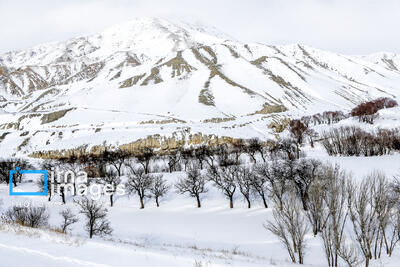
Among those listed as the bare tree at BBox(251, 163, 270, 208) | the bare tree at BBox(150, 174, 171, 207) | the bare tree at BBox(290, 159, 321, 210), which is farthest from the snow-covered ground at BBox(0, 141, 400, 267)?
the bare tree at BBox(290, 159, 321, 210)

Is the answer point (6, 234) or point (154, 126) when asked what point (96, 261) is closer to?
point (6, 234)

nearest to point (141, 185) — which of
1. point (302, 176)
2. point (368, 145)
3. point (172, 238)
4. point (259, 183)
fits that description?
point (172, 238)

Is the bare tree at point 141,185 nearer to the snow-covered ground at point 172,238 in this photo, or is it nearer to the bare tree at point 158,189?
the bare tree at point 158,189

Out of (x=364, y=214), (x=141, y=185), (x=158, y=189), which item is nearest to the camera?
(x=364, y=214)

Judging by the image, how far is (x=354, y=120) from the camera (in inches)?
4966

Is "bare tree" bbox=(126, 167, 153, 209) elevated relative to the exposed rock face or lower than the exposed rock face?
lower

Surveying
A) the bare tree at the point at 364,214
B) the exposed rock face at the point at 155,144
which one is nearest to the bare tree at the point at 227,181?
the bare tree at the point at 364,214

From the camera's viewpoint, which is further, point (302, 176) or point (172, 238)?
point (302, 176)

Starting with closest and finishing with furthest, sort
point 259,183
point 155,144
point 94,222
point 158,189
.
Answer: point 94,222
point 259,183
point 158,189
point 155,144

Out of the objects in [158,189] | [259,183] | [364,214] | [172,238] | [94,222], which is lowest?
[172,238]

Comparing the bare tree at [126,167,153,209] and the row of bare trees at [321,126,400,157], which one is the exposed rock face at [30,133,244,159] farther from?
the bare tree at [126,167,153,209]

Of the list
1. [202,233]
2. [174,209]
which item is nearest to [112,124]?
[174,209]

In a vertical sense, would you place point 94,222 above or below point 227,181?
below

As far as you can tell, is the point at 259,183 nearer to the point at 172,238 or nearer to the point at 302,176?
the point at 302,176
